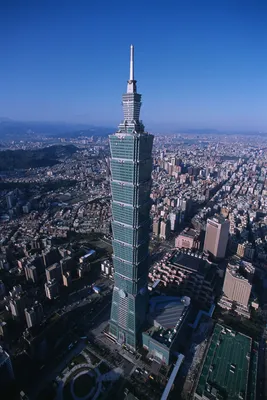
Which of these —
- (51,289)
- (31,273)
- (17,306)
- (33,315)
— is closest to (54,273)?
(51,289)

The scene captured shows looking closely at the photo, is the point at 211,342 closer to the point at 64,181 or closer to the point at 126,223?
the point at 126,223

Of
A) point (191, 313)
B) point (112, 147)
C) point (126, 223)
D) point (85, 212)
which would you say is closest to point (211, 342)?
point (191, 313)

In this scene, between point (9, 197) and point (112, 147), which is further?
point (9, 197)

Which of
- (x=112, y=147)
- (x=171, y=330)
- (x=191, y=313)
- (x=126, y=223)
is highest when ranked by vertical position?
(x=112, y=147)

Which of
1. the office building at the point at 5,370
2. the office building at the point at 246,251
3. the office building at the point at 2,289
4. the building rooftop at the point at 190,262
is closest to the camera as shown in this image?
the office building at the point at 5,370

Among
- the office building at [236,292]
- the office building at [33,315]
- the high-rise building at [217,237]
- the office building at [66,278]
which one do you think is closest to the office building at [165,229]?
the high-rise building at [217,237]

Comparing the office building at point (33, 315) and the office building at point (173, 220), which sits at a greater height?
the office building at point (173, 220)

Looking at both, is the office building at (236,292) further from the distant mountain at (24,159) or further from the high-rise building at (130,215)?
the distant mountain at (24,159)

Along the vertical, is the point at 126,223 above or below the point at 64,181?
above
